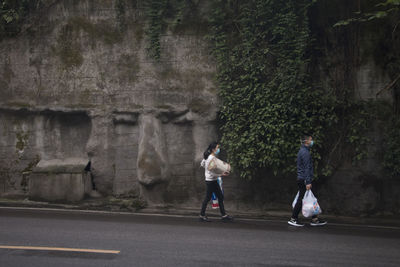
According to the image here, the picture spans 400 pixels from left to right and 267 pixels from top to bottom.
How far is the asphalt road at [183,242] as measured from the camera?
5602 millimetres

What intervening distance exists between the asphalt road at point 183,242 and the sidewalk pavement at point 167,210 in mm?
740

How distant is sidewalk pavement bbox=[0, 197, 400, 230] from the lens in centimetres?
921

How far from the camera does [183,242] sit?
6562mm

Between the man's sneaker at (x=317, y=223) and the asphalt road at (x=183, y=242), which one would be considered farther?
the man's sneaker at (x=317, y=223)

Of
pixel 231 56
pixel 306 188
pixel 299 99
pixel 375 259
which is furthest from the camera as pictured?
pixel 231 56

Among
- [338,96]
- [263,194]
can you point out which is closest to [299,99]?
[338,96]

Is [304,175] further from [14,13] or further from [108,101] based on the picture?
[14,13]

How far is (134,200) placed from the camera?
10.2 metres

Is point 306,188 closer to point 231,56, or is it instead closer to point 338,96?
point 338,96

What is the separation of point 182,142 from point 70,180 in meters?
3.06

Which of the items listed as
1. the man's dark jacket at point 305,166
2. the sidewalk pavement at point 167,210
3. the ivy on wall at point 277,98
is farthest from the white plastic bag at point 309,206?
the ivy on wall at point 277,98

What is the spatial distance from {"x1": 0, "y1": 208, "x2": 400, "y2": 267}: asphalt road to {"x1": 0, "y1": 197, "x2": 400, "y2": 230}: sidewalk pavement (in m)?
0.74

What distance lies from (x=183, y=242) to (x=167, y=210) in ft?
10.9

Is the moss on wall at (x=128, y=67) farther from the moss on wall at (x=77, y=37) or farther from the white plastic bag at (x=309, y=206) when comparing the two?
the white plastic bag at (x=309, y=206)
